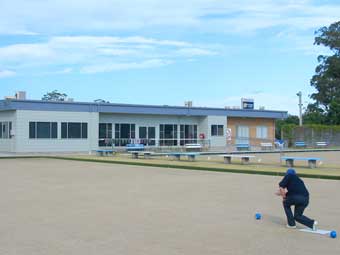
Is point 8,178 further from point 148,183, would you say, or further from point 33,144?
point 33,144

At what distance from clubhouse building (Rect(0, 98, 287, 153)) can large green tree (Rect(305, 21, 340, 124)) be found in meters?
26.1

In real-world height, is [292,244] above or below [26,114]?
below

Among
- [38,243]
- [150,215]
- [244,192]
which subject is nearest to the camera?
[38,243]

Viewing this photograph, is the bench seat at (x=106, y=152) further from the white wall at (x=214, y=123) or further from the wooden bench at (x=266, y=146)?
the white wall at (x=214, y=123)

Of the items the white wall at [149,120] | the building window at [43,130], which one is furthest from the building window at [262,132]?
the building window at [43,130]

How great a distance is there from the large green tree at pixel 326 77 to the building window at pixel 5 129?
49.7 meters

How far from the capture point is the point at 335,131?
206 ft

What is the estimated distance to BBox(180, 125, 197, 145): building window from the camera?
2104 inches

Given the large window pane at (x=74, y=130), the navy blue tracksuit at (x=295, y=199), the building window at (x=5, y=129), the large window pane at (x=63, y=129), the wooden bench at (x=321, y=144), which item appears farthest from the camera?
the wooden bench at (x=321, y=144)

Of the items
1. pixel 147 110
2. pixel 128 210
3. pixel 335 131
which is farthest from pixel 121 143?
pixel 128 210

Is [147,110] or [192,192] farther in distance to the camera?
[147,110]

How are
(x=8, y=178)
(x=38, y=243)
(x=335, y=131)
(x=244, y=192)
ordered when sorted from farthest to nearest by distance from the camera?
(x=335, y=131) → (x=8, y=178) → (x=244, y=192) → (x=38, y=243)

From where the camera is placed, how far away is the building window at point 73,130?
4466 centimetres

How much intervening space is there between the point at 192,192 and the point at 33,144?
2979 cm
